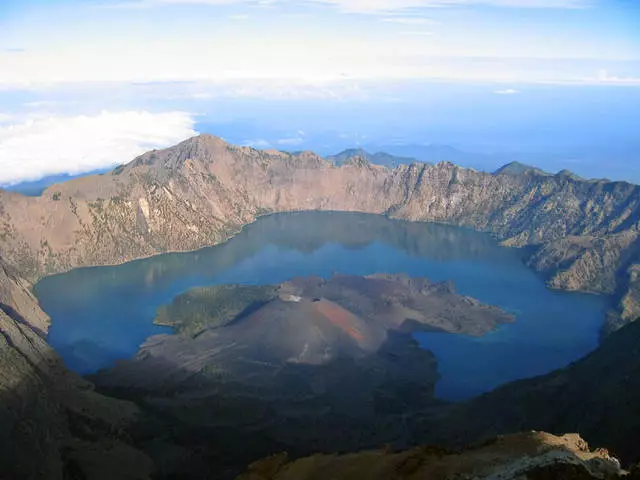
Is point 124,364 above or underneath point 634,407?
underneath

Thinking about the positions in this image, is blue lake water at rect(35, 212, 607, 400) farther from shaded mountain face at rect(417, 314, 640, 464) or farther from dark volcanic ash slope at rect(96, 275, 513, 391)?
shaded mountain face at rect(417, 314, 640, 464)

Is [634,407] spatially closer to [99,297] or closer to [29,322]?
[29,322]

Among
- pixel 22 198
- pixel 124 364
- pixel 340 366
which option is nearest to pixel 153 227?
pixel 22 198

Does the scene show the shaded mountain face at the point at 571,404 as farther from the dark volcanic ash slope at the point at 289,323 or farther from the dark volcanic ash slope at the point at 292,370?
the dark volcanic ash slope at the point at 289,323

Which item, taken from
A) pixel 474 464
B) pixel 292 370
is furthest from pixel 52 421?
pixel 474 464

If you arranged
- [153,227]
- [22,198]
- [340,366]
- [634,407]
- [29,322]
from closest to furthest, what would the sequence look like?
1. [634,407]
2. [340,366]
3. [29,322]
4. [22,198]
5. [153,227]
